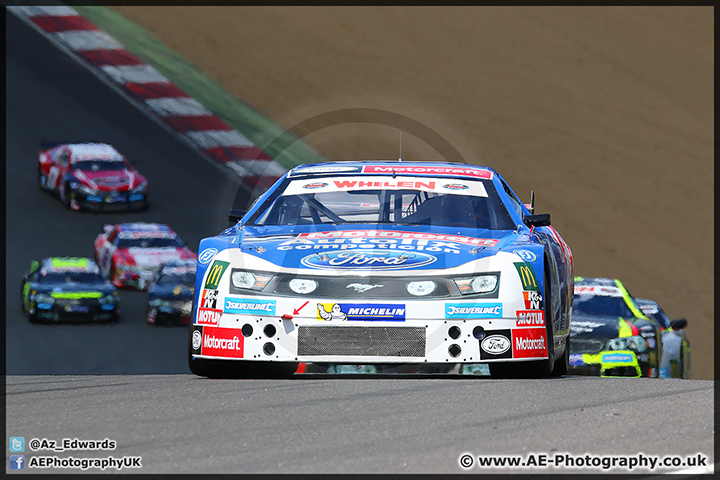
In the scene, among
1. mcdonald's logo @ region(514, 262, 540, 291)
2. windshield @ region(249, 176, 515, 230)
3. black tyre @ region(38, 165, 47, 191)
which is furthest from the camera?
black tyre @ region(38, 165, 47, 191)

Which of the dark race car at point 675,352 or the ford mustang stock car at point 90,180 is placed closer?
the dark race car at point 675,352

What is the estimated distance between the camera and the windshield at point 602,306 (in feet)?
41.5

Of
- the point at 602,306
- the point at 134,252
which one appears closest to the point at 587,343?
the point at 602,306

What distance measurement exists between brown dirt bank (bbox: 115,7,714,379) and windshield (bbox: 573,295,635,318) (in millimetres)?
10769

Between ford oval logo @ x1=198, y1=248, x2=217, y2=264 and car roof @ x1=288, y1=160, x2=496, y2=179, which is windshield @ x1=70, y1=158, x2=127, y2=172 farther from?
ford oval logo @ x1=198, y1=248, x2=217, y2=264

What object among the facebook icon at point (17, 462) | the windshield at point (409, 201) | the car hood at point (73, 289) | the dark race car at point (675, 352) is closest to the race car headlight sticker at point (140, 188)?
Result: the car hood at point (73, 289)

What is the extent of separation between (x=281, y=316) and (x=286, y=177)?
172 cm

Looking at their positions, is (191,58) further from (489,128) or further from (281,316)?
(281,316)

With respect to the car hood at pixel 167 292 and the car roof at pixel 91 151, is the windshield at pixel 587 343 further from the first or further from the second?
the car roof at pixel 91 151

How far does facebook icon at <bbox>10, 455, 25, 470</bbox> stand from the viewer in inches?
175

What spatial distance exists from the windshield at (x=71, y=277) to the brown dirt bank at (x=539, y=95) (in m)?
9.93

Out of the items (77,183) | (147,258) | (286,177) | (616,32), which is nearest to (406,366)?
(286,177)

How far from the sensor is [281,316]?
21.4 ft

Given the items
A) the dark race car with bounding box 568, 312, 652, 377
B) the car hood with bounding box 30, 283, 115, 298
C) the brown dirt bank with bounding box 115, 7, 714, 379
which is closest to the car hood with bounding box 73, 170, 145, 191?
the car hood with bounding box 30, 283, 115, 298
